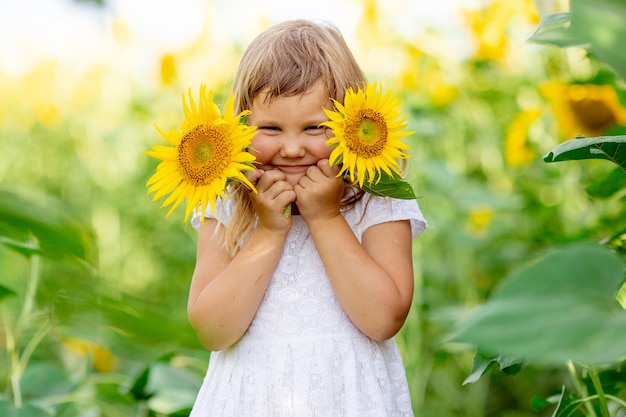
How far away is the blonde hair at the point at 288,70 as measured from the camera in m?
1.08

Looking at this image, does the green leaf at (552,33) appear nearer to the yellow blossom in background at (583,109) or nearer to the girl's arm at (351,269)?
the girl's arm at (351,269)

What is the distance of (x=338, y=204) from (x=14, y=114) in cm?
235

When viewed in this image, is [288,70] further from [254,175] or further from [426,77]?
[426,77]

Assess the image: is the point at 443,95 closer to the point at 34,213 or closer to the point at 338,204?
the point at 338,204

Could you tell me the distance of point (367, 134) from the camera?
3.26ft

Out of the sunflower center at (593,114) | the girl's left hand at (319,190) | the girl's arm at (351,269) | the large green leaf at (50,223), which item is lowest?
the sunflower center at (593,114)

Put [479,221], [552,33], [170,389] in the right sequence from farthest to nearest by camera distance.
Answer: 1. [479,221]
2. [170,389]
3. [552,33]

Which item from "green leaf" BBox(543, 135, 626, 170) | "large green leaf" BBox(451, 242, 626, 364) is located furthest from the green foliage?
"green leaf" BBox(543, 135, 626, 170)

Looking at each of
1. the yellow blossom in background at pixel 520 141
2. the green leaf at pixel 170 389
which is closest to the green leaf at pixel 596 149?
the green leaf at pixel 170 389

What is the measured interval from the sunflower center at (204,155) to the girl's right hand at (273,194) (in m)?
0.11

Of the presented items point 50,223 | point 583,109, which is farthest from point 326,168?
point 583,109

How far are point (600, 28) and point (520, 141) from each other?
2.00 m

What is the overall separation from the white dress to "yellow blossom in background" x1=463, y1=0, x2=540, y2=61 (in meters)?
1.41

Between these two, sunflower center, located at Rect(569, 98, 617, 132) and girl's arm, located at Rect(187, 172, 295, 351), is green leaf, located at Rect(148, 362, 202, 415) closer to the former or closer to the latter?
girl's arm, located at Rect(187, 172, 295, 351)
